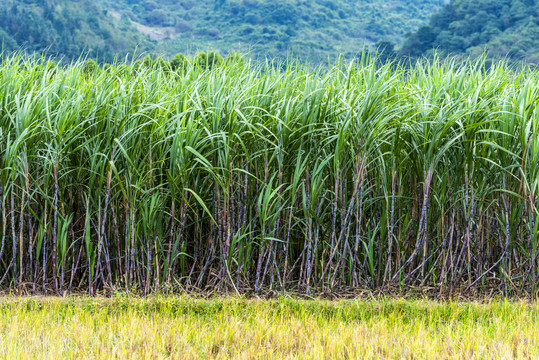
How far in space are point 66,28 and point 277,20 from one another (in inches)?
836

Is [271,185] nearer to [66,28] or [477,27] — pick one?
[477,27]

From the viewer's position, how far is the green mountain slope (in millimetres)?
52000

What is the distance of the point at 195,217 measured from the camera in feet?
11.6

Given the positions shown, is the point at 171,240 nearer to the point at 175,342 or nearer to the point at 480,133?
the point at 175,342

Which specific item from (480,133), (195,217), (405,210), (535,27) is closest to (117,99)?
(195,217)

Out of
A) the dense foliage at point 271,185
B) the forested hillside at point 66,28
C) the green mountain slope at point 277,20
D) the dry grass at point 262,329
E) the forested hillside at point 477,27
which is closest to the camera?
the dry grass at point 262,329

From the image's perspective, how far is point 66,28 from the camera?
47531 mm

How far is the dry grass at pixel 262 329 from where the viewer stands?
2.45 meters

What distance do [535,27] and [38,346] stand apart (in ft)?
137

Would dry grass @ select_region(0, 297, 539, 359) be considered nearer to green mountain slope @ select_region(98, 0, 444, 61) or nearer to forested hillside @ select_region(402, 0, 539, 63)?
forested hillside @ select_region(402, 0, 539, 63)

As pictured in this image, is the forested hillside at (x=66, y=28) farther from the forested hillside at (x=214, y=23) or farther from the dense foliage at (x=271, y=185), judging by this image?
the dense foliage at (x=271, y=185)

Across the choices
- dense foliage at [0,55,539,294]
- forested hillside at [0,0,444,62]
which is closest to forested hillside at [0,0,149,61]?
forested hillside at [0,0,444,62]

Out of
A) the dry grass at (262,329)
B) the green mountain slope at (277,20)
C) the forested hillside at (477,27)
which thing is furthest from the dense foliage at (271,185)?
the green mountain slope at (277,20)

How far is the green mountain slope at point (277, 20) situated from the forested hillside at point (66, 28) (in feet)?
14.8
